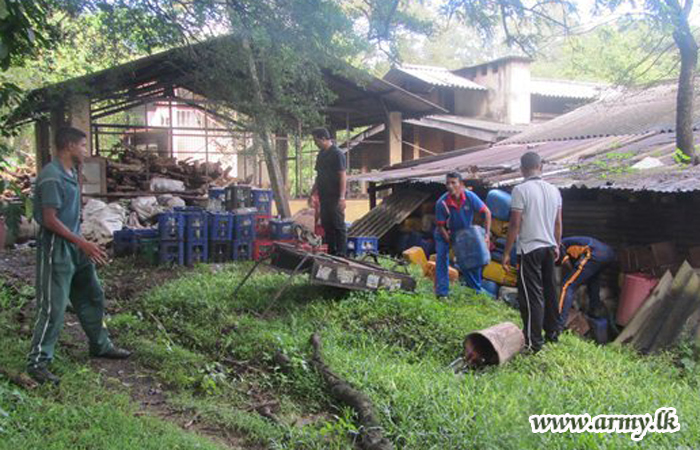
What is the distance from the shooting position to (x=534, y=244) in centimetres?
568

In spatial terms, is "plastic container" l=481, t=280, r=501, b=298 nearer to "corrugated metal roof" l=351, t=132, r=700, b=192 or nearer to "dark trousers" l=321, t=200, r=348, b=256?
"corrugated metal roof" l=351, t=132, r=700, b=192

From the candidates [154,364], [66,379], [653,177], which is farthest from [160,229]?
[653,177]

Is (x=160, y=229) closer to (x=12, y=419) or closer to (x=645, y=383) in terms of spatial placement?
(x=12, y=419)

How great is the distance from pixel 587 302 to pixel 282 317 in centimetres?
469

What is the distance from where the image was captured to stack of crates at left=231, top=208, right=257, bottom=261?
1010cm

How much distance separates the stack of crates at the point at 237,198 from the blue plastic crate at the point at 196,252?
160cm

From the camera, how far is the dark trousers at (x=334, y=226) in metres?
7.87

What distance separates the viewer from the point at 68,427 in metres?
3.64

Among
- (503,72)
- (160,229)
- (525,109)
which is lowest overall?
(160,229)

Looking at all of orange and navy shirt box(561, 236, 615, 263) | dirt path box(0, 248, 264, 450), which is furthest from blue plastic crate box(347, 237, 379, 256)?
orange and navy shirt box(561, 236, 615, 263)

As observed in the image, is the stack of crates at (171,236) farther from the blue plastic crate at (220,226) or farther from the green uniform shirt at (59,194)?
the green uniform shirt at (59,194)

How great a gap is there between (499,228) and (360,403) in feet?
19.9

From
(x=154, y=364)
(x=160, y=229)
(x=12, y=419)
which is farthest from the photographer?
(x=160, y=229)

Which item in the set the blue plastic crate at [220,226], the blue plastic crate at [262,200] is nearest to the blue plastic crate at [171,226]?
the blue plastic crate at [220,226]
